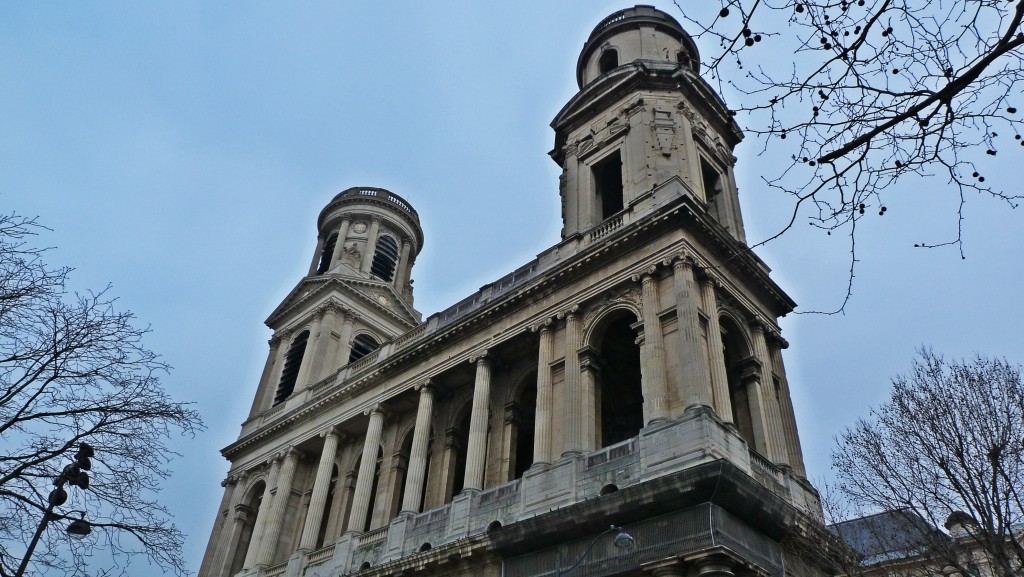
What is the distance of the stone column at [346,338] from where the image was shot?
124ft

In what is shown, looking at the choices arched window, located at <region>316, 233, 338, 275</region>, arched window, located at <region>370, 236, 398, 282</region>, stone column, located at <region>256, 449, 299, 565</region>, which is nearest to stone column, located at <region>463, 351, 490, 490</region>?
stone column, located at <region>256, 449, 299, 565</region>

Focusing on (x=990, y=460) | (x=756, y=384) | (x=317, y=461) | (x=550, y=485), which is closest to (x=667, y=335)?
(x=756, y=384)

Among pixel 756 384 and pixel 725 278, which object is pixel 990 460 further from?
pixel 725 278

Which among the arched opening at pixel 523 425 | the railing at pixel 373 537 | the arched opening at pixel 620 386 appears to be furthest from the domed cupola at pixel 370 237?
the arched opening at pixel 620 386

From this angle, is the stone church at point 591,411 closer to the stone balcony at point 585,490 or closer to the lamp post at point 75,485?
the stone balcony at point 585,490

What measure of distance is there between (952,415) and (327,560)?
1922 cm

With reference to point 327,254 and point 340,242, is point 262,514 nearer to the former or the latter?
point 340,242

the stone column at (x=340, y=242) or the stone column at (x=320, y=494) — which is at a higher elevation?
the stone column at (x=340, y=242)

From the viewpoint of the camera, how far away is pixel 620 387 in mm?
25312

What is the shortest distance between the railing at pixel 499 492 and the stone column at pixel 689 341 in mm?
5654

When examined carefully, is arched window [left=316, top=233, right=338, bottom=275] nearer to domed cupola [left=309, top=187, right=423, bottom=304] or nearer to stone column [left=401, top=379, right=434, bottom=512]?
domed cupola [left=309, top=187, right=423, bottom=304]

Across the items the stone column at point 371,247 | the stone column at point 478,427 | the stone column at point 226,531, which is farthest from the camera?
the stone column at point 371,247

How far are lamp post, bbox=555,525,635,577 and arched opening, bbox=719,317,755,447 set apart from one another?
21.1 feet

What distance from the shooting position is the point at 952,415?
47.4 ft
